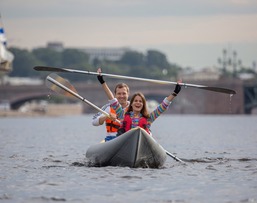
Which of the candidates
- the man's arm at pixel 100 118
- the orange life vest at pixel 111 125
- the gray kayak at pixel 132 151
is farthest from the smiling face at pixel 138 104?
the orange life vest at pixel 111 125

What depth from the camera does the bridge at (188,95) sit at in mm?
143625

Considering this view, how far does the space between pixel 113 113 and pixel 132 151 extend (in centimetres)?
144

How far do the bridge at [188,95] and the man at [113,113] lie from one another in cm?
11148

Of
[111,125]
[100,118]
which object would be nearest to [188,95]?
[111,125]

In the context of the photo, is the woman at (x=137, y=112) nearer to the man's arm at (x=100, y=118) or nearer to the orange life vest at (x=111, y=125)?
the man's arm at (x=100, y=118)

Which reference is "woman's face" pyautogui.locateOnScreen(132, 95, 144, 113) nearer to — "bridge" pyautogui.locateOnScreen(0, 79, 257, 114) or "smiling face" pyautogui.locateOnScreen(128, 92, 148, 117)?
"smiling face" pyautogui.locateOnScreen(128, 92, 148, 117)

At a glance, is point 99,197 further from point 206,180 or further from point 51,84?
point 51,84

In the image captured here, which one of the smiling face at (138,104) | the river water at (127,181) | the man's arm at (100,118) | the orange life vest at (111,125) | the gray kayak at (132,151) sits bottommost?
the river water at (127,181)

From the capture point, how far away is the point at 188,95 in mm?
152500

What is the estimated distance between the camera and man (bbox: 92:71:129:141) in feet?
86.3

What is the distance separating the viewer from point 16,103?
148m

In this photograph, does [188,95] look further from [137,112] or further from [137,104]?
[137,104]

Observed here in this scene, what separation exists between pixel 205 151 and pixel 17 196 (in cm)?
1685

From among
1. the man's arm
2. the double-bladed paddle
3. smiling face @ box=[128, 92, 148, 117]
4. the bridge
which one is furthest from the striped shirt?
the bridge
